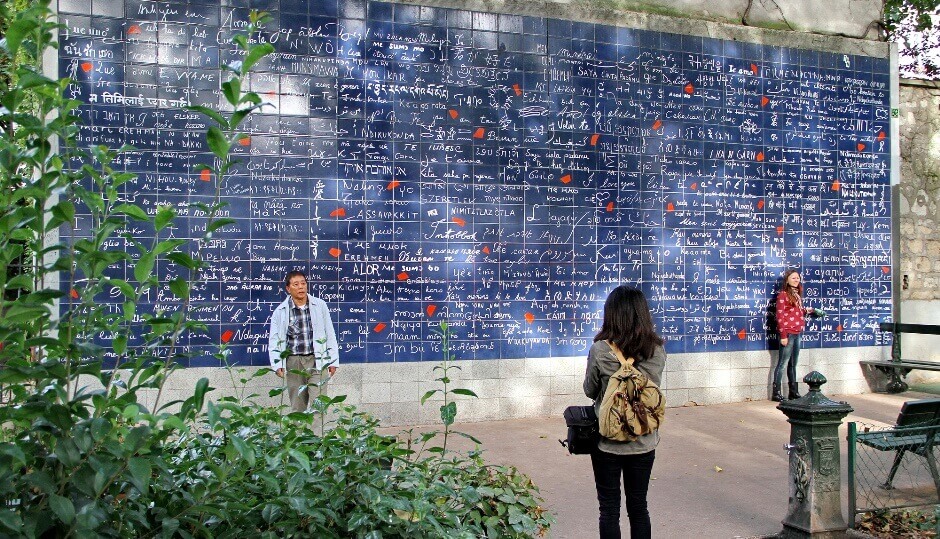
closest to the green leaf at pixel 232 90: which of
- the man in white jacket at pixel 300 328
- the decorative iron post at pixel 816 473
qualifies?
the decorative iron post at pixel 816 473

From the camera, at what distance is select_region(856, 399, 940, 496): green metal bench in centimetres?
583

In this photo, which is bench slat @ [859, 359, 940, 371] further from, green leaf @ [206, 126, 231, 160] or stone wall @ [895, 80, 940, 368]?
green leaf @ [206, 126, 231, 160]

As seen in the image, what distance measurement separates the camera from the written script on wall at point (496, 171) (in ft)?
27.8

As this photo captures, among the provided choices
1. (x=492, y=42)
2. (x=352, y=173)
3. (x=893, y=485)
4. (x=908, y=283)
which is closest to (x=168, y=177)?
(x=352, y=173)

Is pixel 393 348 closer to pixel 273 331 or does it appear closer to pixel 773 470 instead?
pixel 273 331

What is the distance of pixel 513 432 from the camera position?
880 centimetres

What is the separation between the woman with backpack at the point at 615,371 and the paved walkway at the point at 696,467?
1.20ft

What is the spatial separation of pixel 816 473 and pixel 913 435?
1.37 metres

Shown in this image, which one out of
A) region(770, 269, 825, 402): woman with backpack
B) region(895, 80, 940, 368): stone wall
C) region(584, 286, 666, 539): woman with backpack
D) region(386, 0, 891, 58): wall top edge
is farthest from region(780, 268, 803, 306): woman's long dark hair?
region(584, 286, 666, 539): woman with backpack

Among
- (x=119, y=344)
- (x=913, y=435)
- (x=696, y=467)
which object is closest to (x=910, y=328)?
(x=696, y=467)

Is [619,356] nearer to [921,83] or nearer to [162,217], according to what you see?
[162,217]

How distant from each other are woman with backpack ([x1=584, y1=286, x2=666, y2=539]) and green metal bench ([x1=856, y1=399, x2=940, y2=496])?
2.11 m

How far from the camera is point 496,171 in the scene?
9570 millimetres

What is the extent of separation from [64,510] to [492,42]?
835 cm
